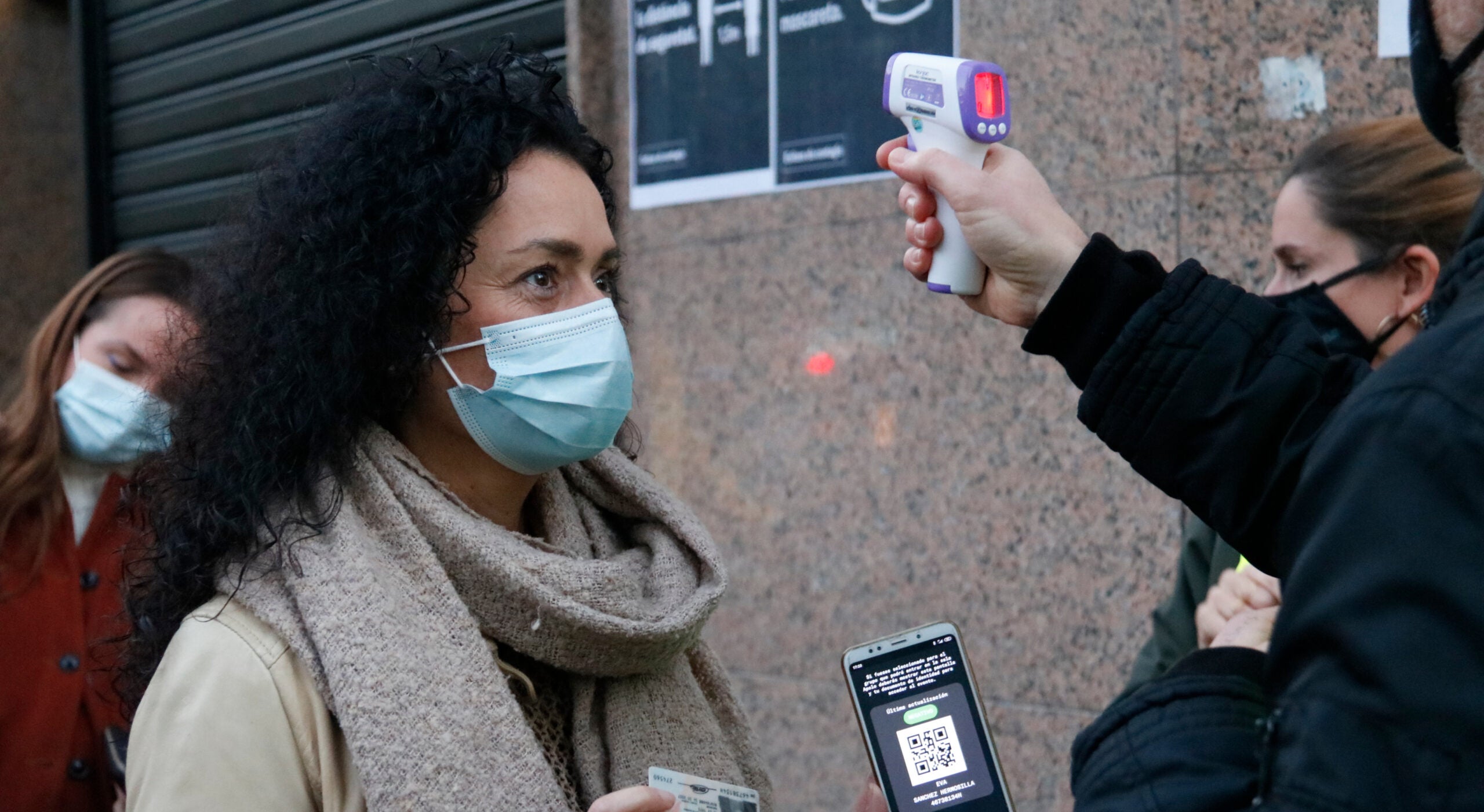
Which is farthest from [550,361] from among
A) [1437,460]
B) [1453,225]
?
[1453,225]

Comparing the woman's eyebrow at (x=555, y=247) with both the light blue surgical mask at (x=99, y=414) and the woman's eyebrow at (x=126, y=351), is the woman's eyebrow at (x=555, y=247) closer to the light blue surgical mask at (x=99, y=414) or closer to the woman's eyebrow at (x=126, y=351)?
the light blue surgical mask at (x=99, y=414)

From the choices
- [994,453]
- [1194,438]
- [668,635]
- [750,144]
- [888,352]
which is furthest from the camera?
[750,144]

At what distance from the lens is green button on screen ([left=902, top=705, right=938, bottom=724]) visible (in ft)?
6.25

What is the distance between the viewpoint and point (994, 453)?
363 cm

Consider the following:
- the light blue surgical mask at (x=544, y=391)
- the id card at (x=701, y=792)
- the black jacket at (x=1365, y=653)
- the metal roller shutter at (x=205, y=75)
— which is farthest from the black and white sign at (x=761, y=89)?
the black jacket at (x=1365, y=653)

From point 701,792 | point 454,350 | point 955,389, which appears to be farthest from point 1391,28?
point 701,792

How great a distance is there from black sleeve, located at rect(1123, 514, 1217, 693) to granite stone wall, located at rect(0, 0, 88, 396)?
6.40 metres

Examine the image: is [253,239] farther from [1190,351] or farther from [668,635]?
[1190,351]

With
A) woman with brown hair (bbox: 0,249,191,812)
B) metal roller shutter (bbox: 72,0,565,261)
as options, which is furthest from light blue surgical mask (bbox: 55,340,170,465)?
metal roller shutter (bbox: 72,0,565,261)

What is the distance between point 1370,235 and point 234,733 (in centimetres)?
206

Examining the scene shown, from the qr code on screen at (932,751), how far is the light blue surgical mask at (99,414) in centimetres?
219

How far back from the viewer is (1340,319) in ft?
8.16

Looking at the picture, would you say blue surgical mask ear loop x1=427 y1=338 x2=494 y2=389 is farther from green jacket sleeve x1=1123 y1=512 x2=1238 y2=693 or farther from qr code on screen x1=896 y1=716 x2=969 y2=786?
green jacket sleeve x1=1123 y1=512 x2=1238 y2=693

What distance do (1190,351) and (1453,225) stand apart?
1.31 meters
